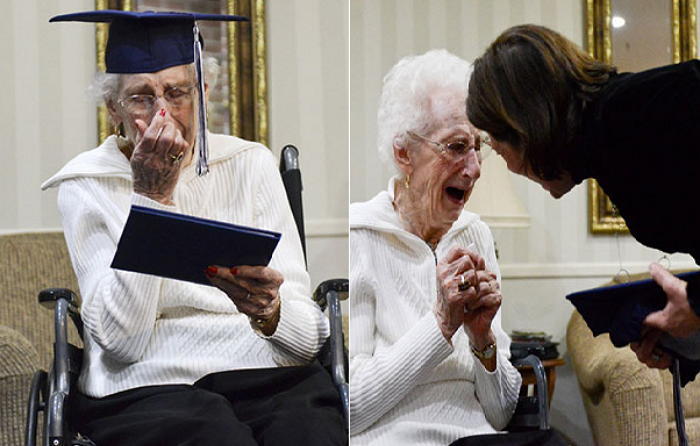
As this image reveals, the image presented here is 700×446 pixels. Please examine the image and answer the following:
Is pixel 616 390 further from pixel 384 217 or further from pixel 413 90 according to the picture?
pixel 413 90

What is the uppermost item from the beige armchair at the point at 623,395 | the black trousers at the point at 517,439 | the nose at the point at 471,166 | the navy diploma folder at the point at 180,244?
the nose at the point at 471,166

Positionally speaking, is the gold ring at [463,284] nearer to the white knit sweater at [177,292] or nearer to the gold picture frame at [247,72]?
the white knit sweater at [177,292]

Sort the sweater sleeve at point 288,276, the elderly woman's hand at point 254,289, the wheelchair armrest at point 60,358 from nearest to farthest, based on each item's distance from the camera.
Answer: the wheelchair armrest at point 60,358 < the elderly woman's hand at point 254,289 < the sweater sleeve at point 288,276

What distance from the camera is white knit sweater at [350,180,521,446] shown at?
4.76ft

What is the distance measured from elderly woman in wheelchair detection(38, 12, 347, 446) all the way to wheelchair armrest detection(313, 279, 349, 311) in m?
0.05

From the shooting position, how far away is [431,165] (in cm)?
144

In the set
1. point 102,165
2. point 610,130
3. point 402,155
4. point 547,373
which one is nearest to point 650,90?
point 610,130

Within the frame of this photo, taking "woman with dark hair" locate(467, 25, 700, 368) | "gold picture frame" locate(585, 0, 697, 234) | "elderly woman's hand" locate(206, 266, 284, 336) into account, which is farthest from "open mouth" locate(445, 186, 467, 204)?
"elderly woman's hand" locate(206, 266, 284, 336)

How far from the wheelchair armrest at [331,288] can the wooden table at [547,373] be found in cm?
33

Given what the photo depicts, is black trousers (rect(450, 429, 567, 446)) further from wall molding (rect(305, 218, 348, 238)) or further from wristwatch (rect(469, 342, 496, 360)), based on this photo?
wall molding (rect(305, 218, 348, 238))

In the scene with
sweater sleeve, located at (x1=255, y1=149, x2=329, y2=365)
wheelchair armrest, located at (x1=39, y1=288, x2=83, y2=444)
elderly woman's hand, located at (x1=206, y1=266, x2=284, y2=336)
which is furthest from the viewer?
sweater sleeve, located at (x1=255, y1=149, x2=329, y2=365)

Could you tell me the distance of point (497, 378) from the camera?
145 cm

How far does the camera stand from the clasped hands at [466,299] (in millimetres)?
1454

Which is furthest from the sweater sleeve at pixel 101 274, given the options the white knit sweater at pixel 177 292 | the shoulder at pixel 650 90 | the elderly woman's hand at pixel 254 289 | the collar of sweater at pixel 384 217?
the shoulder at pixel 650 90
